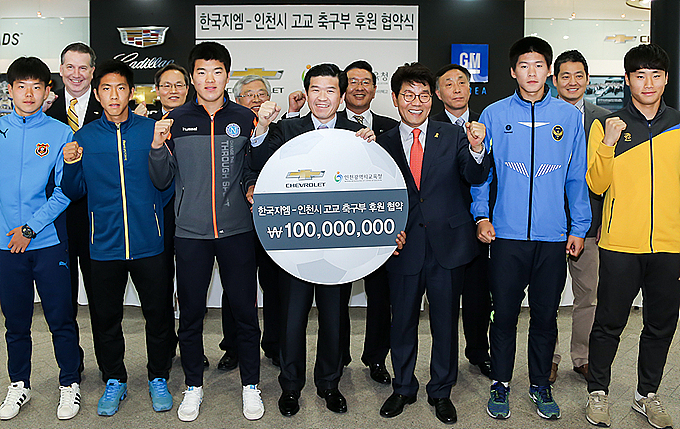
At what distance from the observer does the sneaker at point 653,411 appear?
2.37m

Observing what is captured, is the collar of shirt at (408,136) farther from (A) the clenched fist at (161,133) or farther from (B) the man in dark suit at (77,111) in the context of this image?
(B) the man in dark suit at (77,111)

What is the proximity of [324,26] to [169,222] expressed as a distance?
178 inches

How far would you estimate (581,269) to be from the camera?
295 cm

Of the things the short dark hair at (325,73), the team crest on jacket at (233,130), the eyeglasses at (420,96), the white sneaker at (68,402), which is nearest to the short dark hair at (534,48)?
the eyeglasses at (420,96)

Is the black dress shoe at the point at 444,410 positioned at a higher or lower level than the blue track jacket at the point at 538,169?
lower

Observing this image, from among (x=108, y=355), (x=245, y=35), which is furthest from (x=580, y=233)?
(x=245, y=35)

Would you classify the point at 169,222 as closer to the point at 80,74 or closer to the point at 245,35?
the point at 80,74

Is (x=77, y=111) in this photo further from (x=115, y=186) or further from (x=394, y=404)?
(x=394, y=404)

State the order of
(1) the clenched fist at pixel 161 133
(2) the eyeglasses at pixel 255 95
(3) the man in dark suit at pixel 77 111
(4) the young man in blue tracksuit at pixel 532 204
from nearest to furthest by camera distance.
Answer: (1) the clenched fist at pixel 161 133 < (4) the young man in blue tracksuit at pixel 532 204 < (3) the man in dark suit at pixel 77 111 < (2) the eyeglasses at pixel 255 95

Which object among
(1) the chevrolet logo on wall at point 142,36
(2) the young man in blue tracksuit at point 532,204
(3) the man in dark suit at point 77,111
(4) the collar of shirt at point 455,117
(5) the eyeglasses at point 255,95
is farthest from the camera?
(1) the chevrolet logo on wall at point 142,36

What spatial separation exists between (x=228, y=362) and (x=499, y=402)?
152 centimetres

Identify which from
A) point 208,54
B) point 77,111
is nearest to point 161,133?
point 208,54

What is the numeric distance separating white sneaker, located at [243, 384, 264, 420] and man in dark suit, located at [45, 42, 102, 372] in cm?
85

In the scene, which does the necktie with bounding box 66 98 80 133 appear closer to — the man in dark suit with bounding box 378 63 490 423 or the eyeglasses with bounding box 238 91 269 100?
the eyeglasses with bounding box 238 91 269 100
